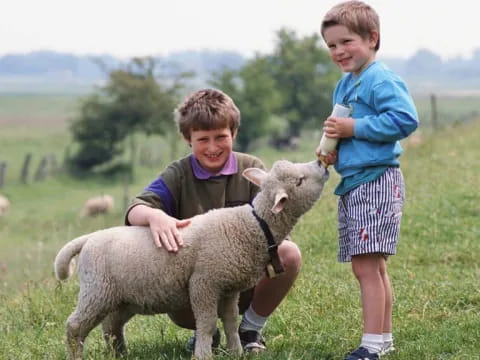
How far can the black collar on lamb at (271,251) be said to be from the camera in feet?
15.3

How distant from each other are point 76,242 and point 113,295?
44 cm

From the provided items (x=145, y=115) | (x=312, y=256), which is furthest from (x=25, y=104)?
(x=312, y=256)

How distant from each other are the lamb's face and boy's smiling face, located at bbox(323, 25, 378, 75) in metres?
0.60

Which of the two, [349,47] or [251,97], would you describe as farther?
[251,97]

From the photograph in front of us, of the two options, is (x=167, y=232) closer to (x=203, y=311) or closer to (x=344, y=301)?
(x=203, y=311)

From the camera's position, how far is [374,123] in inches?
174

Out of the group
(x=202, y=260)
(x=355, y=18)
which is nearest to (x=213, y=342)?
(x=202, y=260)

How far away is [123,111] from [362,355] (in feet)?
144

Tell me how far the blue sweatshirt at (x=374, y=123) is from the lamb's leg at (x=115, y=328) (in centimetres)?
153

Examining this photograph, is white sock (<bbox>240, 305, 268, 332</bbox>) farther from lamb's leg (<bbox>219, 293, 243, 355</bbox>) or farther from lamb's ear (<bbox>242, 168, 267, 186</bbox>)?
lamb's ear (<bbox>242, 168, 267, 186</bbox>)

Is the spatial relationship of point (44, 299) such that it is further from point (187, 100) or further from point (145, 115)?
point (145, 115)

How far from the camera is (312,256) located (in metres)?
8.08

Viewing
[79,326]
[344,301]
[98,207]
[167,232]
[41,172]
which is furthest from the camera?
[41,172]

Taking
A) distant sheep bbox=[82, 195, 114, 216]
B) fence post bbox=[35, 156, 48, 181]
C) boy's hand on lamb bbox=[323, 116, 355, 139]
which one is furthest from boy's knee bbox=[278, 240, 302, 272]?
fence post bbox=[35, 156, 48, 181]
